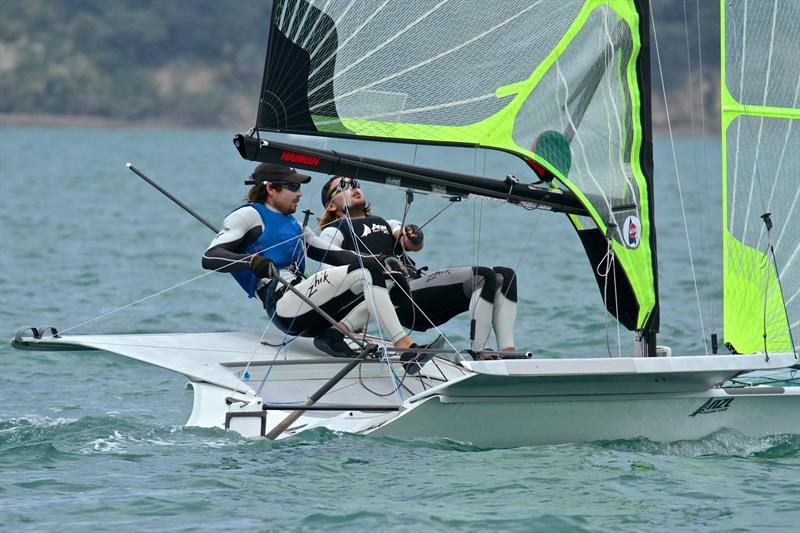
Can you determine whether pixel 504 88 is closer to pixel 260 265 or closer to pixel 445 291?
pixel 445 291

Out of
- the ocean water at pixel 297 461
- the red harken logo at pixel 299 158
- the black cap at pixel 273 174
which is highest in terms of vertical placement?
the black cap at pixel 273 174

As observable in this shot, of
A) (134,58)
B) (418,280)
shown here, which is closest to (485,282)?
(418,280)

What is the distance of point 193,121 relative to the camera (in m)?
66.1

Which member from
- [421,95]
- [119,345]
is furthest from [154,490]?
[421,95]

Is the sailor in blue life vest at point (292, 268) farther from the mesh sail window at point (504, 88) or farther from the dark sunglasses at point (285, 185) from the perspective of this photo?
the mesh sail window at point (504, 88)

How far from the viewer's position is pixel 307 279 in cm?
627

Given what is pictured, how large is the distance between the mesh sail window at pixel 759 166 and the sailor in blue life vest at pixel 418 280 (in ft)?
3.26

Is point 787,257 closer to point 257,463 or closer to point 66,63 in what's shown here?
point 257,463

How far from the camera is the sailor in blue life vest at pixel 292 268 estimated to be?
5.98m

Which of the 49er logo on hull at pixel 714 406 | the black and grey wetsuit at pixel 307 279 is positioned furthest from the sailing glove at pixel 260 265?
the 49er logo on hull at pixel 714 406

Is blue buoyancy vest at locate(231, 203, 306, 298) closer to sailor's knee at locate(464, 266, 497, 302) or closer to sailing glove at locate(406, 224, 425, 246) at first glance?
sailing glove at locate(406, 224, 425, 246)

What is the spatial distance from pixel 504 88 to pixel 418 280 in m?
1.13

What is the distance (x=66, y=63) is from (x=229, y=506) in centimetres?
6360

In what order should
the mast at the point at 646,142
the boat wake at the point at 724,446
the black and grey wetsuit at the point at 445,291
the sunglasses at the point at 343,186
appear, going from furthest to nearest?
the sunglasses at the point at 343,186
the black and grey wetsuit at the point at 445,291
the mast at the point at 646,142
the boat wake at the point at 724,446
